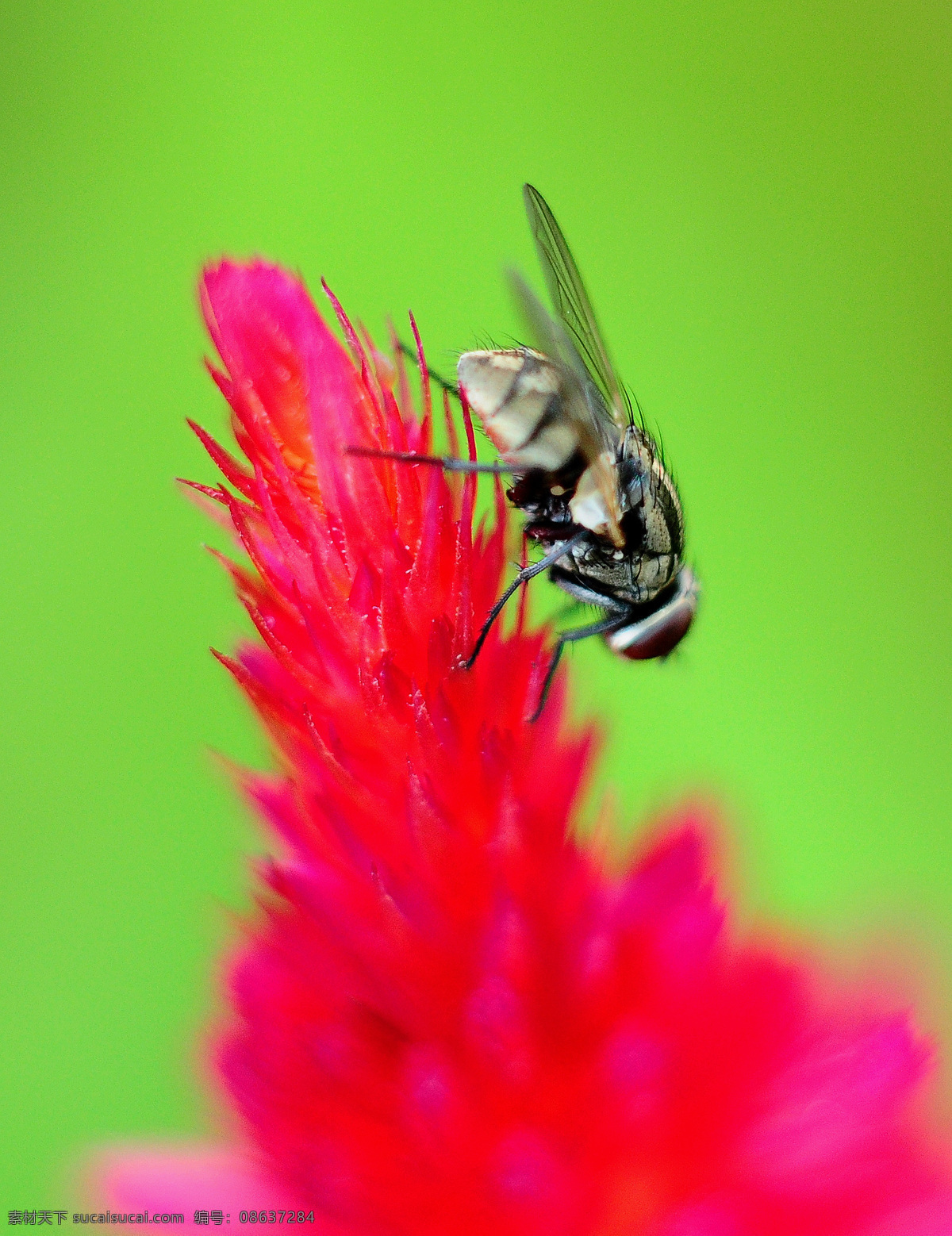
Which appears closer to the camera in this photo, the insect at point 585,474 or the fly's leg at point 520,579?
the fly's leg at point 520,579

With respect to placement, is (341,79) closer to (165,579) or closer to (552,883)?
(165,579)

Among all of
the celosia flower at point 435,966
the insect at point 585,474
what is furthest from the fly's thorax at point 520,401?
the celosia flower at point 435,966

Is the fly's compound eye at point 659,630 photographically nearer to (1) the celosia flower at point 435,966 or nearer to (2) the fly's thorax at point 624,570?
(2) the fly's thorax at point 624,570

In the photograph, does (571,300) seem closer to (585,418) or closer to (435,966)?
(585,418)

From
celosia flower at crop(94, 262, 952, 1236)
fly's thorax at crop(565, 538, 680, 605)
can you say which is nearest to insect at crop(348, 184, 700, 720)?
fly's thorax at crop(565, 538, 680, 605)

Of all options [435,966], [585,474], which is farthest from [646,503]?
[435,966]

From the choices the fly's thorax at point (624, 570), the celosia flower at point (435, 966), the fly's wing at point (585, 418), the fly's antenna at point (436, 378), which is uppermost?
the fly's antenna at point (436, 378)

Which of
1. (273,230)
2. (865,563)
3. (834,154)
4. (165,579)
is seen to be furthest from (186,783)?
(834,154)
